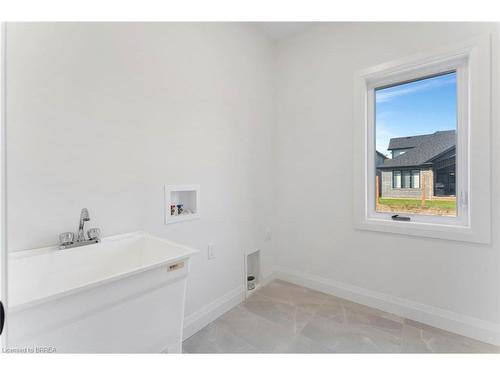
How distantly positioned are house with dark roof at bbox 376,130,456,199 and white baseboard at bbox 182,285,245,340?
1.60m

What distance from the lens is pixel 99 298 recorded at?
805 mm

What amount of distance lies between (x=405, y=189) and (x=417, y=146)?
37 centimetres

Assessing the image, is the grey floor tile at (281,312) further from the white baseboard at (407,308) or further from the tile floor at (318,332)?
the white baseboard at (407,308)

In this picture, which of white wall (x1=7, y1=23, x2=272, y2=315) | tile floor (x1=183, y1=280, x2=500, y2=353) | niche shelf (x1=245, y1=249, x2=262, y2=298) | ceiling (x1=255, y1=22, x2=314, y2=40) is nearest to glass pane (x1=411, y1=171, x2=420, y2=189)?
tile floor (x1=183, y1=280, x2=500, y2=353)

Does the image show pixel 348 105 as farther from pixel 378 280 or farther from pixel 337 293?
pixel 337 293

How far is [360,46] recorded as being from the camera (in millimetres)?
1978

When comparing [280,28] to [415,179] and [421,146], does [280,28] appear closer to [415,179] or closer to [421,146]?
[421,146]

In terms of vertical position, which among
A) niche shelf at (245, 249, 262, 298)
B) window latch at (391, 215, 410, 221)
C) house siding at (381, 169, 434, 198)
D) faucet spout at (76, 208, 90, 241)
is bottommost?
niche shelf at (245, 249, 262, 298)

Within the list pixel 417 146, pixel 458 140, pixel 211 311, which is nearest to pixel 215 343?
pixel 211 311

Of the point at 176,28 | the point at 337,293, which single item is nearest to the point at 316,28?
the point at 176,28

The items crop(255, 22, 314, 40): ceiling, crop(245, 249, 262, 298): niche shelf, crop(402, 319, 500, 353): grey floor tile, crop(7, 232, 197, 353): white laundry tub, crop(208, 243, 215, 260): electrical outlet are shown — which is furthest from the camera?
crop(245, 249, 262, 298): niche shelf

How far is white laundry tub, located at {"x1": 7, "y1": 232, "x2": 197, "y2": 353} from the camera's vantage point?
2.30 ft

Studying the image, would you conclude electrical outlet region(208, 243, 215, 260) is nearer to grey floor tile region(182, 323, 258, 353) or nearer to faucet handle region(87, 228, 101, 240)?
grey floor tile region(182, 323, 258, 353)

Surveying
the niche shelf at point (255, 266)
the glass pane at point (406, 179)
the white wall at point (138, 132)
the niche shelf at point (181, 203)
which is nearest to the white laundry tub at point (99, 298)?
the white wall at point (138, 132)
